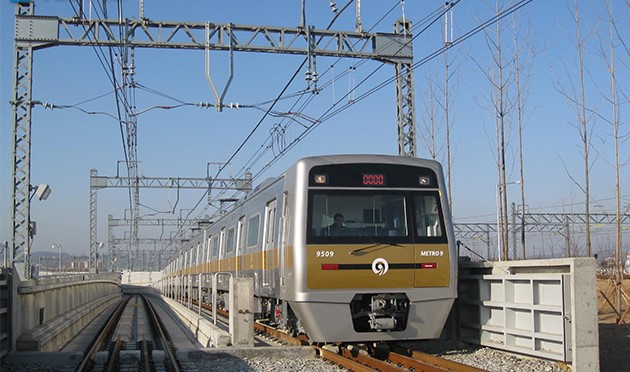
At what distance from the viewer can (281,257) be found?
37.7 feet

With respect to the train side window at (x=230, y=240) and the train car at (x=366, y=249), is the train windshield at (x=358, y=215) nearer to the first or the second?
the train car at (x=366, y=249)

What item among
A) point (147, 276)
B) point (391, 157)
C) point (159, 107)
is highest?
point (159, 107)

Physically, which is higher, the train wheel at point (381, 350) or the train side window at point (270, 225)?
the train side window at point (270, 225)

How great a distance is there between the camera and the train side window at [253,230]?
48.1 ft

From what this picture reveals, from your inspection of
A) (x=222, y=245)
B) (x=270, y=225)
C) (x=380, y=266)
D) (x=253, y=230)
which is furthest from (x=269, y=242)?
(x=222, y=245)

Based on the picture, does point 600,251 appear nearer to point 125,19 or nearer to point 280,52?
point 280,52

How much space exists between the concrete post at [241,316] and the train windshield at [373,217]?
2.05m

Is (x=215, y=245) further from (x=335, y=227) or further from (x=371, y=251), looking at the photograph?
(x=371, y=251)

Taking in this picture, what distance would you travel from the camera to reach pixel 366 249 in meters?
10.6

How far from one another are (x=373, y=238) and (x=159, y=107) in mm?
9820

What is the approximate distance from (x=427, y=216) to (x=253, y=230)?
505cm

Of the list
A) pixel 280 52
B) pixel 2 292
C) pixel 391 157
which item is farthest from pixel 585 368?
pixel 280 52

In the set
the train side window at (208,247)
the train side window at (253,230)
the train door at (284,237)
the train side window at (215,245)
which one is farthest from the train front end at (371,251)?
the train side window at (208,247)

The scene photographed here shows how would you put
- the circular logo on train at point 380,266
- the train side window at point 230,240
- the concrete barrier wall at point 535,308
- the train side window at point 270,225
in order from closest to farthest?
the concrete barrier wall at point 535,308 < the circular logo on train at point 380,266 < the train side window at point 270,225 < the train side window at point 230,240
